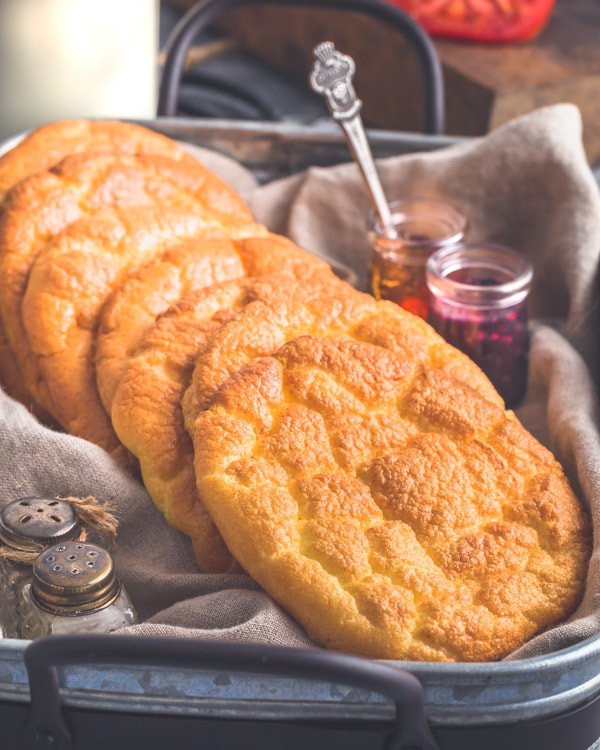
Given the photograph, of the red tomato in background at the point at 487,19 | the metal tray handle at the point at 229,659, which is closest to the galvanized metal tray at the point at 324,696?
the metal tray handle at the point at 229,659

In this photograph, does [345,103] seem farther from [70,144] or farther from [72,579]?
[72,579]

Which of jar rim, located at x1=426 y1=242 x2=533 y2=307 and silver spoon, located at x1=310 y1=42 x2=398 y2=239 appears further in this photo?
silver spoon, located at x1=310 y1=42 x2=398 y2=239

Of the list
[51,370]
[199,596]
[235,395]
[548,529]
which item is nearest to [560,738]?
[548,529]

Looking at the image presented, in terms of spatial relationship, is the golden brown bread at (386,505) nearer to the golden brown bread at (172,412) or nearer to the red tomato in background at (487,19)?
the golden brown bread at (172,412)

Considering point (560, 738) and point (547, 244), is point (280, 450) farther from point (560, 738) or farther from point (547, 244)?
point (547, 244)

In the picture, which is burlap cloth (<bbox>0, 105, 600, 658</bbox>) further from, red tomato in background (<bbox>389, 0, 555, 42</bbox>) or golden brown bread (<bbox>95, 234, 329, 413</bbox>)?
red tomato in background (<bbox>389, 0, 555, 42</bbox>)

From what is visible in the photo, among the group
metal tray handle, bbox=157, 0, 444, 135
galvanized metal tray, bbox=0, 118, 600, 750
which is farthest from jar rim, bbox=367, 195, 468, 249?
galvanized metal tray, bbox=0, 118, 600, 750
